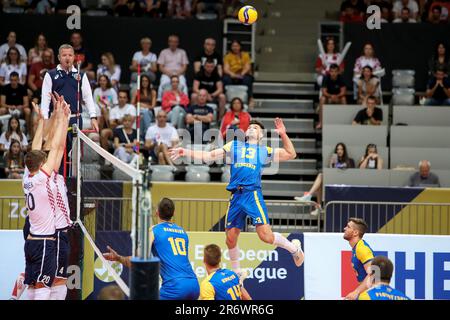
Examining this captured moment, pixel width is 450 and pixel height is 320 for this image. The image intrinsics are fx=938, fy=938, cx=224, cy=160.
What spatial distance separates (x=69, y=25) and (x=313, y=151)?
6.79m

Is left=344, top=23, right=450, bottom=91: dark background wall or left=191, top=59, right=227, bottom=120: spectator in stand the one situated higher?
left=344, top=23, right=450, bottom=91: dark background wall

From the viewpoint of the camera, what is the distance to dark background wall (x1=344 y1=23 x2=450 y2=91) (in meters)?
23.5

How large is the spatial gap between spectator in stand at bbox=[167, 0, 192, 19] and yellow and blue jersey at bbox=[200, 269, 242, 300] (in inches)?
533

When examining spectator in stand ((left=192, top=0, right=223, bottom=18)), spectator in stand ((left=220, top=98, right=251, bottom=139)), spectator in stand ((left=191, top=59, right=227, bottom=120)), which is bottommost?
spectator in stand ((left=220, top=98, right=251, bottom=139))

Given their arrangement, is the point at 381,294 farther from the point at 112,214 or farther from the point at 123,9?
the point at 123,9

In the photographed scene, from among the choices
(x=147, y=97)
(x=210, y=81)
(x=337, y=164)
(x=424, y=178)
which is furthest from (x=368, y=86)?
(x=147, y=97)

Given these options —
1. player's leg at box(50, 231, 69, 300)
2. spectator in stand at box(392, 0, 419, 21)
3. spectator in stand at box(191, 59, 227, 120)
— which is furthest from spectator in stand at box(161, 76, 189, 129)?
player's leg at box(50, 231, 69, 300)

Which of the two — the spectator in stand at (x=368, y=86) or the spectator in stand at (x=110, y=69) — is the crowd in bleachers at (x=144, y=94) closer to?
the spectator in stand at (x=110, y=69)

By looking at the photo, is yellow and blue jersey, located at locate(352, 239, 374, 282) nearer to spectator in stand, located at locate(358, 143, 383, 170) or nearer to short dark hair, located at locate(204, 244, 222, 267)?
short dark hair, located at locate(204, 244, 222, 267)

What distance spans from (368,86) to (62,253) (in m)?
11.0

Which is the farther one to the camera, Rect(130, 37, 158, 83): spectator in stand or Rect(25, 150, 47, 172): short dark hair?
Rect(130, 37, 158, 83): spectator in stand

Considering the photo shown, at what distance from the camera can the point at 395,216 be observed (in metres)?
18.3

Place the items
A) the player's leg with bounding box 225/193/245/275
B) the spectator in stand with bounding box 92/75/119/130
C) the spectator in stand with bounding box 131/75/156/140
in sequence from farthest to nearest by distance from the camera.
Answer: the spectator in stand with bounding box 92/75/119/130
the spectator in stand with bounding box 131/75/156/140
the player's leg with bounding box 225/193/245/275

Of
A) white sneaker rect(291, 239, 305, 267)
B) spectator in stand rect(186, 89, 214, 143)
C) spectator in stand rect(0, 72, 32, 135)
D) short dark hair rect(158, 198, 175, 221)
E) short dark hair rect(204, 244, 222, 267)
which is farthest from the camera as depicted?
spectator in stand rect(0, 72, 32, 135)
